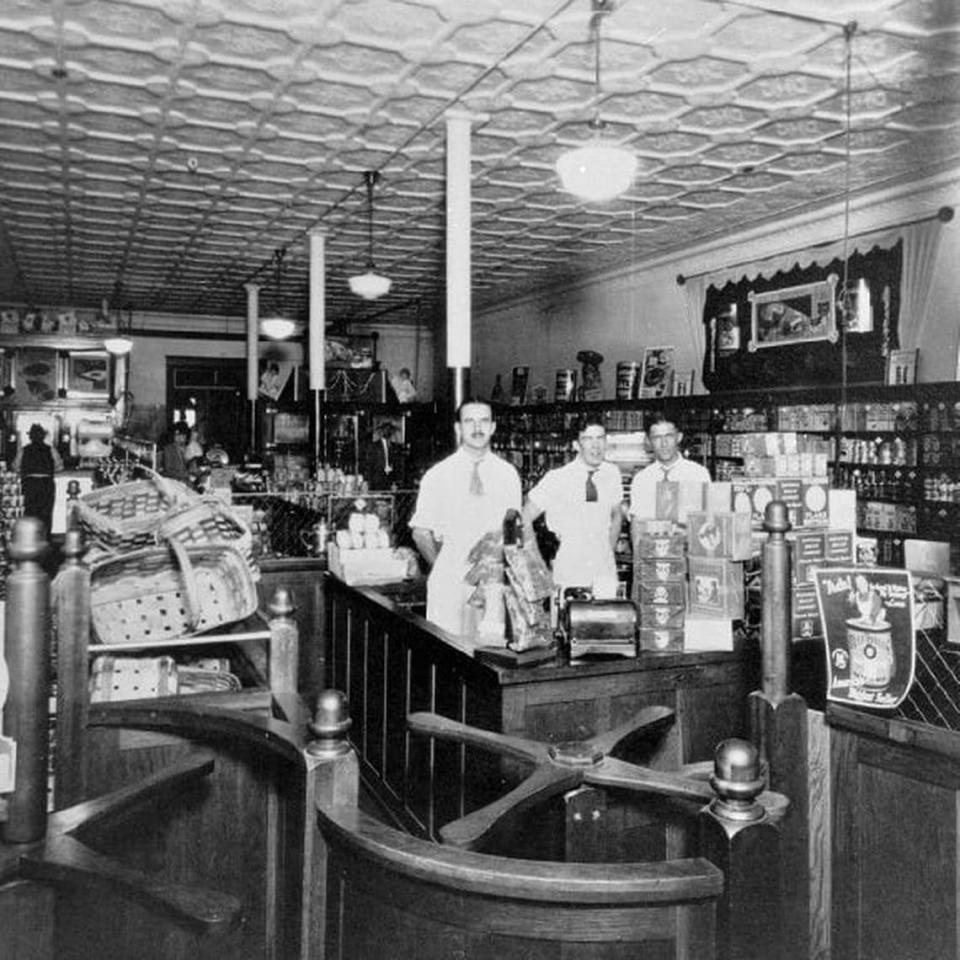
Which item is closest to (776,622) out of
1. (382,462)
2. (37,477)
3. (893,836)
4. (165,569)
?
(893,836)

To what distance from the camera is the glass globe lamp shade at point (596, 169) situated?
4.91 metres

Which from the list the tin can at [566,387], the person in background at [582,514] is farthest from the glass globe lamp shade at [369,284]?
the tin can at [566,387]

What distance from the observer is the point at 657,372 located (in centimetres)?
1062

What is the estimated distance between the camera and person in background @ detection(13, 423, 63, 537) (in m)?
9.47

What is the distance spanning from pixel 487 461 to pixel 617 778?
3377 millimetres

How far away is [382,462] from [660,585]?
10.7 metres

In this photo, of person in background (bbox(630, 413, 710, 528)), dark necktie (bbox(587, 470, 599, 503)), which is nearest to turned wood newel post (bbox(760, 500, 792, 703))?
dark necktie (bbox(587, 470, 599, 503))

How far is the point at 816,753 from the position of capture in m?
2.44

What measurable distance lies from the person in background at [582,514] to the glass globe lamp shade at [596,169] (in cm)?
184

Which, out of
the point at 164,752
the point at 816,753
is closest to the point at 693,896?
the point at 816,753

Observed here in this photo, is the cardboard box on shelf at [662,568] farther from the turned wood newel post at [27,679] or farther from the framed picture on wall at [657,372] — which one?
the framed picture on wall at [657,372]

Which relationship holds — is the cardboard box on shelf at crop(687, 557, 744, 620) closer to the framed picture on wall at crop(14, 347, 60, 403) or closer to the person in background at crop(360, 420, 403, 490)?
the person in background at crop(360, 420, 403, 490)

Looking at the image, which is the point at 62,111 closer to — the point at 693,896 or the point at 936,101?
the point at 936,101

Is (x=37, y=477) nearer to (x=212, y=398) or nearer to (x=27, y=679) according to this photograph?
(x=212, y=398)
